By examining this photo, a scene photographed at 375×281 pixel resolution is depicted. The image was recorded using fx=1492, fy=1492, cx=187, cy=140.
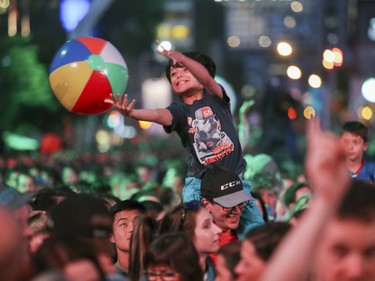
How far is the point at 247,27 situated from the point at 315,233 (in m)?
177

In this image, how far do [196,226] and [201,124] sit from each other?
7.06 feet

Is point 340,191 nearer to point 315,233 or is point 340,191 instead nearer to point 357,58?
point 315,233

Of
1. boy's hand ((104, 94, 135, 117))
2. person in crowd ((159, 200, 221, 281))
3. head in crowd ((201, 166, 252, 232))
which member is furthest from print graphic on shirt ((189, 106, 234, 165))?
person in crowd ((159, 200, 221, 281))

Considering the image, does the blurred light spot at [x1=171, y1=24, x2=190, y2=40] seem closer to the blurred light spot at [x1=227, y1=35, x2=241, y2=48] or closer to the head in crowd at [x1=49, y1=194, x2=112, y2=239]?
the blurred light spot at [x1=227, y1=35, x2=241, y2=48]

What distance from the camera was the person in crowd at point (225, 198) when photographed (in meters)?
10.1

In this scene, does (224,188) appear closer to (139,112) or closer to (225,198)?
(225,198)

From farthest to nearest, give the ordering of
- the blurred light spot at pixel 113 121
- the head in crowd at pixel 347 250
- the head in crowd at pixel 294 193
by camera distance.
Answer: the blurred light spot at pixel 113 121, the head in crowd at pixel 294 193, the head in crowd at pixel 347 250

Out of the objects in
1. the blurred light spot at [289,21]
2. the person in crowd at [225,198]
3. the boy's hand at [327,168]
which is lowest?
the blurred light spot at [289,21]

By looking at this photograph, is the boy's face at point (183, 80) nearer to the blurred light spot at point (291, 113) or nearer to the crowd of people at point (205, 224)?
the crowd of people at point (205, 224)

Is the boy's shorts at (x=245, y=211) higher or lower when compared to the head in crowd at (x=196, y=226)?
lower

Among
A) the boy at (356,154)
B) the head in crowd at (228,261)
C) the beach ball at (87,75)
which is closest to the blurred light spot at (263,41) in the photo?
the boy at (356,154)

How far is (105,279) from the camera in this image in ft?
19.9

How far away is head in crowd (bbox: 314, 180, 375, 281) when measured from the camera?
5445 mm

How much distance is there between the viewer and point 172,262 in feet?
24.3
